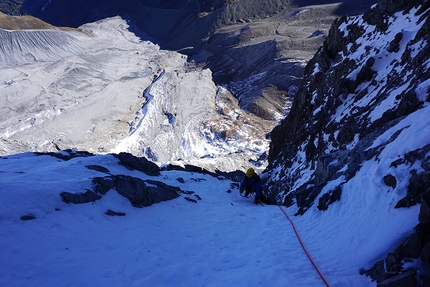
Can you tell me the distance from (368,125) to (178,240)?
642 centimetres

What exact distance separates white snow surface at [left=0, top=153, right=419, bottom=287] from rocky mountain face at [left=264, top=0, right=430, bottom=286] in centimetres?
34

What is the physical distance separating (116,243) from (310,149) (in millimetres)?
8927

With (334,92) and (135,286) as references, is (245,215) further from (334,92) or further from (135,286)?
(334,92)

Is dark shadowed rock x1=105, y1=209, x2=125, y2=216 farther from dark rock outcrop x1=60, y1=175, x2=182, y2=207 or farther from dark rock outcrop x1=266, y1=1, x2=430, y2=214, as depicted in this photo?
dark rock outcrop x1=266, y1=1, x2=430, y2=214

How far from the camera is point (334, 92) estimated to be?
1330 cm

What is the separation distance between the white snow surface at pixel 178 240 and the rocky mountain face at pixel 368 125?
0.34m

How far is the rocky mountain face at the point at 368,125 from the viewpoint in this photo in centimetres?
477

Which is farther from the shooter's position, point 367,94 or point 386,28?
point 386,28

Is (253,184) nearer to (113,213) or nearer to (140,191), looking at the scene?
(140,191)

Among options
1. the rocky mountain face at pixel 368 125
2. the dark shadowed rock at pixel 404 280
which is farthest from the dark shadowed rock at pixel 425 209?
the dark shadowed rock at pixel 404 280

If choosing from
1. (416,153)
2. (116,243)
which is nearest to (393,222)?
(416,153)

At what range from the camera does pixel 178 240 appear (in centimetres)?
653

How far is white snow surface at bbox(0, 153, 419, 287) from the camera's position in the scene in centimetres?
470

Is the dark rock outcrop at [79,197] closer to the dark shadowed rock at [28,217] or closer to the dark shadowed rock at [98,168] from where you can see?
the dark shadowed rock at [28,217]
